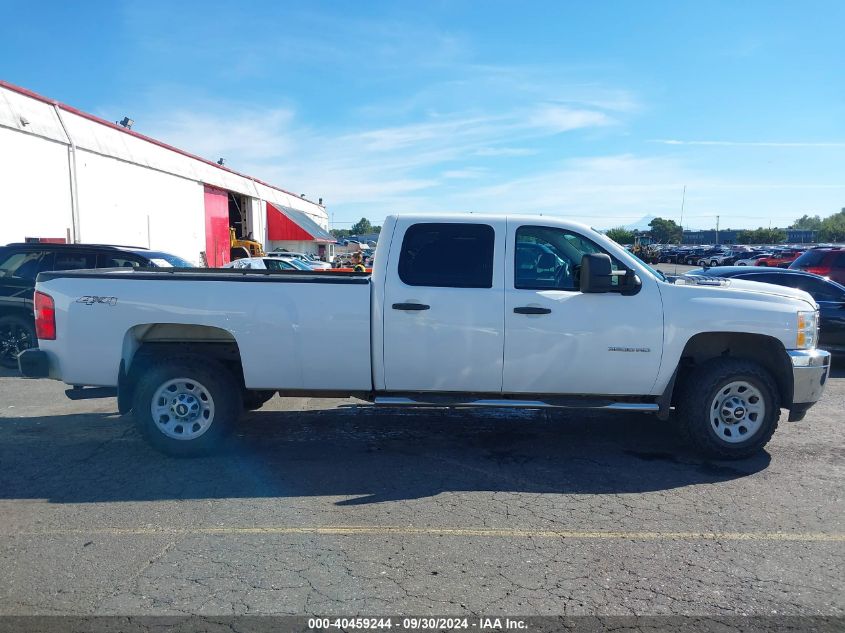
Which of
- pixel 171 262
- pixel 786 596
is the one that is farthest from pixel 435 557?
pixel 171 262

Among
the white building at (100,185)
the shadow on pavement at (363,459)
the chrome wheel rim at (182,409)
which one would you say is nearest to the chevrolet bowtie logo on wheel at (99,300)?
the chrome wheel rim at (182,409)

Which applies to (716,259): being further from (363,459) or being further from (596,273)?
(363,459)

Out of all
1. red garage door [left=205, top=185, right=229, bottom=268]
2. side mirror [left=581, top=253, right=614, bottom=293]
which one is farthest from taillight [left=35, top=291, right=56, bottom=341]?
red garage door [left=205, top=185, right=229, bottom=268]

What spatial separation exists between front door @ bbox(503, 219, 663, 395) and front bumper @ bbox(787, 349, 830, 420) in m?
1.18

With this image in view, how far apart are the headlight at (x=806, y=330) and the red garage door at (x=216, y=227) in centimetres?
3013

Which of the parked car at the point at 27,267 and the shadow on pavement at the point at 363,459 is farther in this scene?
the parked car at the point at 27,267

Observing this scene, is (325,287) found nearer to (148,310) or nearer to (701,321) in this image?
(148,310)

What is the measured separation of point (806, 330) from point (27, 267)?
1047cm

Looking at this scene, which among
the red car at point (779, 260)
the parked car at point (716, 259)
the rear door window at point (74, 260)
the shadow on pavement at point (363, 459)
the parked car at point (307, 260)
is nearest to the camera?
the shadow on pavement at point (363, 459)

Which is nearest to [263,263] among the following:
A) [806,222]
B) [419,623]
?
[419,623]

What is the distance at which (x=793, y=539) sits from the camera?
4.26 m

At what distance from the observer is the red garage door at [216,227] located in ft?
108

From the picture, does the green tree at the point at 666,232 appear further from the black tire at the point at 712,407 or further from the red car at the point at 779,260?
the black tire at the point at 712,407

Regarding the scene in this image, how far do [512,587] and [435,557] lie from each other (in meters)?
0.55
